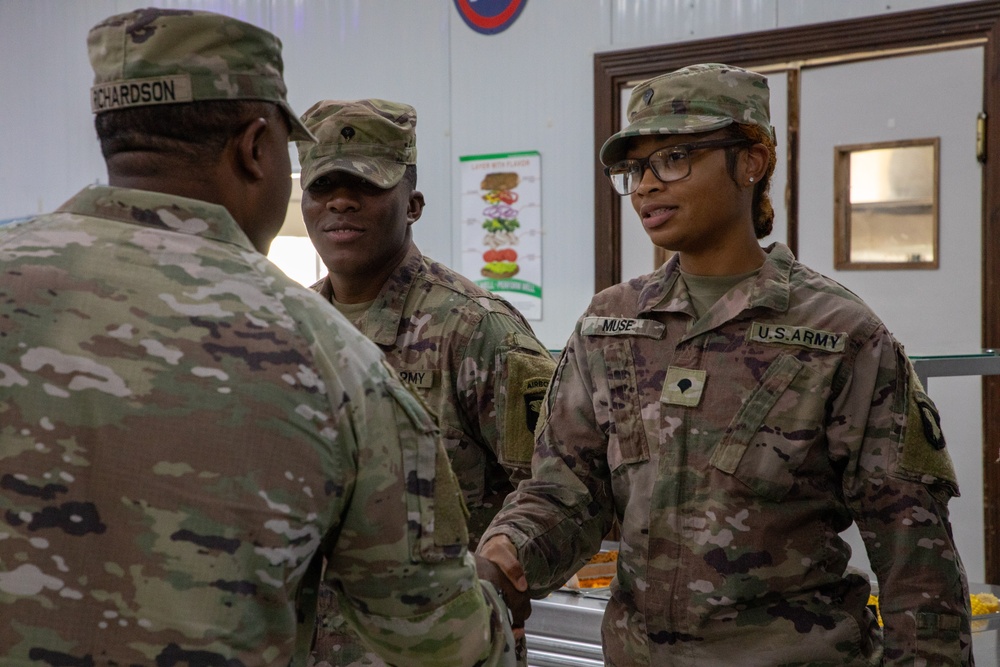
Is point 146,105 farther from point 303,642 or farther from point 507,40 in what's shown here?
point 507,40

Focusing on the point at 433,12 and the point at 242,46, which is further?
the point at 433,12

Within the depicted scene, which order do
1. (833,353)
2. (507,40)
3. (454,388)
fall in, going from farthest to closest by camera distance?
(507,40) < (454,388) < (833,353)

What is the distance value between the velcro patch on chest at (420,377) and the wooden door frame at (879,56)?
2.67 meters

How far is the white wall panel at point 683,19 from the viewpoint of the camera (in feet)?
14.1

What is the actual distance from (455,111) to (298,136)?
3978 mm

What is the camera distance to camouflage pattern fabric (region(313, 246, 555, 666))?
6.73 ft

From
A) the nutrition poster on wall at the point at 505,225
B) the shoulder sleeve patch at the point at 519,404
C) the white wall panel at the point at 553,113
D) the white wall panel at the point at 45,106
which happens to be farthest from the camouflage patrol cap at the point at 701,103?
the white wall panel at the point at 45,106

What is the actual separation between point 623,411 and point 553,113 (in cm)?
333

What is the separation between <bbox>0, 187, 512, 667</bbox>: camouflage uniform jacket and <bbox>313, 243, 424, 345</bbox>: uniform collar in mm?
1007

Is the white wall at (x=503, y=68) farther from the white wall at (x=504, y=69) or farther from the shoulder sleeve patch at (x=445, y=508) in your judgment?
the shoulder sleeve patch at (x=445, y=508)

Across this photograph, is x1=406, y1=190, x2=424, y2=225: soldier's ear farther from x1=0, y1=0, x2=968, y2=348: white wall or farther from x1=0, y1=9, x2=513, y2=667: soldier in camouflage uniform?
x1=0, y1=0, x2=968, y2=348: white wall

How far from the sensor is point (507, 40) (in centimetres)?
502

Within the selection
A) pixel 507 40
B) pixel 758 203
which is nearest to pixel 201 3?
pixel 507 40

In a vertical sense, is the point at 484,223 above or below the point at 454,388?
above
